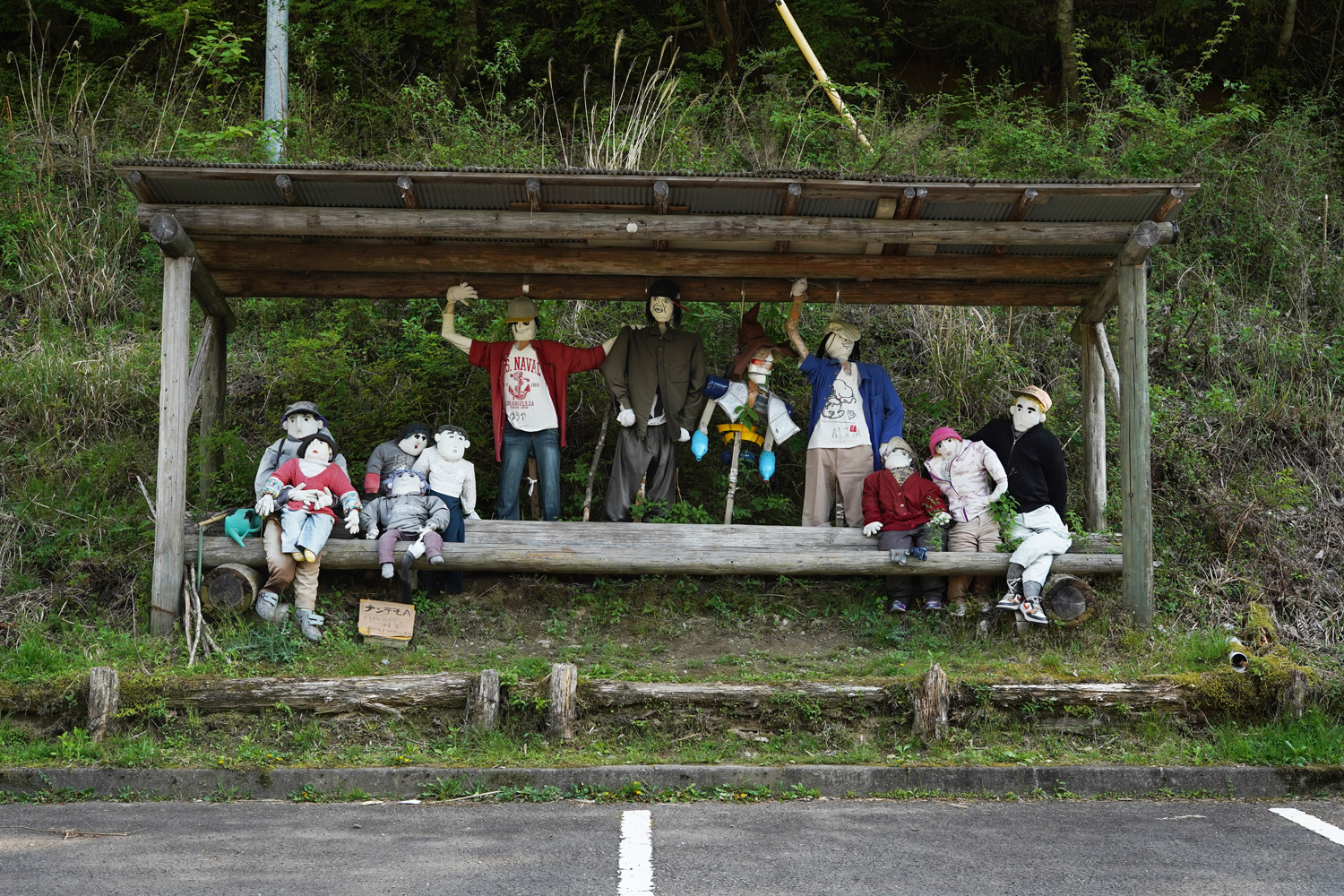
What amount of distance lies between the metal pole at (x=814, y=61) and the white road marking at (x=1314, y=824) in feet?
28.9

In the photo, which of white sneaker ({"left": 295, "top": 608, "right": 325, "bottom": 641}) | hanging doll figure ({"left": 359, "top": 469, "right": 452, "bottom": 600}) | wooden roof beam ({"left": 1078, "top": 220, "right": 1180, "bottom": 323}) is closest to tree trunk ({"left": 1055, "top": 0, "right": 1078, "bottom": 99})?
wooden roof beam ({"left": 1078, "top": 220, "right": 1180, "bottom": 323})

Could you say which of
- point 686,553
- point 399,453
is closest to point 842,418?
point 686,553

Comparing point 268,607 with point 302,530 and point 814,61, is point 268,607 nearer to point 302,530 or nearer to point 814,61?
point 302,530

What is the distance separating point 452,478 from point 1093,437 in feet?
16.6

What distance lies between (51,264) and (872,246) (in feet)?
28.1

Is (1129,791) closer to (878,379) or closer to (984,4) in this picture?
(878,379)

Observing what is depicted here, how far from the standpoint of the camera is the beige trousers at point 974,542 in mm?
8648

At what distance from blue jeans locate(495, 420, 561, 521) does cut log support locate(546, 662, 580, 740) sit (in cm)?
254

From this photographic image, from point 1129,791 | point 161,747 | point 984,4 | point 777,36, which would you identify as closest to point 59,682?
point 161,747

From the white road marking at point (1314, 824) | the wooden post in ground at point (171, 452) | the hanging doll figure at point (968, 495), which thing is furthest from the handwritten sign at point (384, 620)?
the white road marking at point (1314, 824)

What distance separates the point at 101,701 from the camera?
6766 mm

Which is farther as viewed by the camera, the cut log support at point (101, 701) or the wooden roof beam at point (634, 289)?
the wooden roof beam at point (634, 289)

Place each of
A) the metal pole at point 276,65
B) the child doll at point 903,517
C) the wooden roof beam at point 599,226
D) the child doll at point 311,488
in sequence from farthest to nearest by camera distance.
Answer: the metal pole at point 276,65 → the child doll at point 903,517 → the wooden roof beam at point 599,226 → the child doll at point 311,488

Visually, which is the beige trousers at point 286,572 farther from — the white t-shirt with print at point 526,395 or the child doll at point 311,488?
the white t-shirt with print at point 526,395
